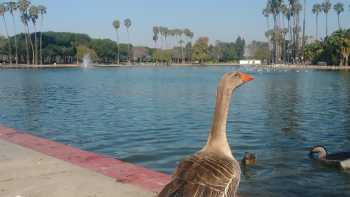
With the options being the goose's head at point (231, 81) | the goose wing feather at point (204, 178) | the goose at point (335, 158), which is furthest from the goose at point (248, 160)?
the goose wing feather at point (204, 178)

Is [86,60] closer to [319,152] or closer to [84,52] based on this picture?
[84,52]

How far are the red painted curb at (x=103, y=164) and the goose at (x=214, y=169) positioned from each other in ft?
6.53

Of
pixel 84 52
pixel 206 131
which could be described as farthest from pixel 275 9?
pixel 206 131

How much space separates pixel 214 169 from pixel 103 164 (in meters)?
4.16

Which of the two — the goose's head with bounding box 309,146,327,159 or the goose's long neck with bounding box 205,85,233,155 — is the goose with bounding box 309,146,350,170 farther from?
the goose's long neck with bounding box 205,85,233,155

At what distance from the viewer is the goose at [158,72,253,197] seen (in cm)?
364

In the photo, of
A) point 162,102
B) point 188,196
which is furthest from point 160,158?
point 162,102

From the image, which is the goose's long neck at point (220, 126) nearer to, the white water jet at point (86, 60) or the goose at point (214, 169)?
the goose at point (214, 169)

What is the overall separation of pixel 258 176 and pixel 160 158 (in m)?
3.09

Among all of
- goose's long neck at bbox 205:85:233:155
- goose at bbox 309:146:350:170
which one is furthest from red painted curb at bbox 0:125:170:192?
goose at bbox 309:146:350:170

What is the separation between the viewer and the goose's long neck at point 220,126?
14.7 feet

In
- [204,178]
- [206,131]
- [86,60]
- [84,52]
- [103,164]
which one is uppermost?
[84,52]

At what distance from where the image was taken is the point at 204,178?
12.2 feet

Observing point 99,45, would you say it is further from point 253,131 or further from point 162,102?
point 253,131
